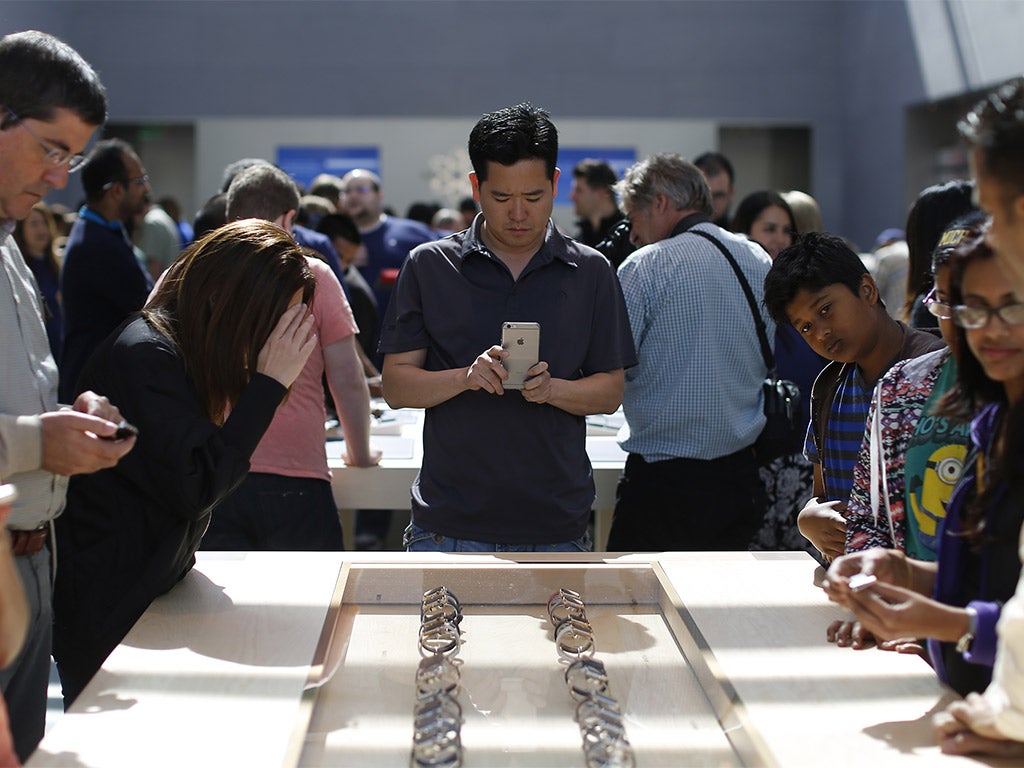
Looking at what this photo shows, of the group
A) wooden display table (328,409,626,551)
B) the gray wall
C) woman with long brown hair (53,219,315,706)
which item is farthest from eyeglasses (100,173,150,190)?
the gray wall

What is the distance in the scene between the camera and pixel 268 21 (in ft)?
45.2

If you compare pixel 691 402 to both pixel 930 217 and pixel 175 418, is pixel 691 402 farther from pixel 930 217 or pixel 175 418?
pixel 175 418

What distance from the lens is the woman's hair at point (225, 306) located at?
1.97m

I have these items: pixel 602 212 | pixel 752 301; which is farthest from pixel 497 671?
pixel 602 212

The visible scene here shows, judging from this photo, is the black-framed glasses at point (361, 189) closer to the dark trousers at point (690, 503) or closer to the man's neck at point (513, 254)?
the dark trousers at point (690, 503)

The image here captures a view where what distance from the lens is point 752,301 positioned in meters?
3.13

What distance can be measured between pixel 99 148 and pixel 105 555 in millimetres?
3318

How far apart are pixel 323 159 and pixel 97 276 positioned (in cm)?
974

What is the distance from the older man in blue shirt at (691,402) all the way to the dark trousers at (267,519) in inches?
35.3

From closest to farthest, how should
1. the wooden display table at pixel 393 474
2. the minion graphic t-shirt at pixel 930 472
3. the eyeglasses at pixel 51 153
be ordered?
the minion graphic t-shirt at pixel 930 472, the eyeglasses at pixel 51 153, the wooden display table at pixel 393 474

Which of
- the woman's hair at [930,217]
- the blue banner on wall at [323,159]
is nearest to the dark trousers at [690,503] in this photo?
the woman's hair at [930,217]

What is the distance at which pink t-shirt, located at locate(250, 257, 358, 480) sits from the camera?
2918mm

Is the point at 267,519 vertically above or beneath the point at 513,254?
beneath

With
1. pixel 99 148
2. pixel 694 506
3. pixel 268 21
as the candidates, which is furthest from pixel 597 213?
pixel 268 21
